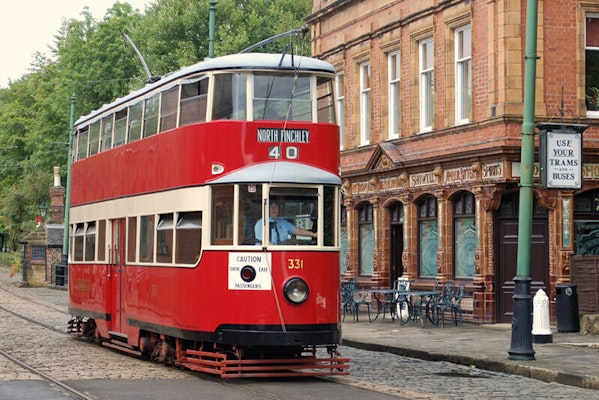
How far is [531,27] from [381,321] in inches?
506

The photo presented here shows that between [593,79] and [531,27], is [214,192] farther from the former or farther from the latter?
[593,79]

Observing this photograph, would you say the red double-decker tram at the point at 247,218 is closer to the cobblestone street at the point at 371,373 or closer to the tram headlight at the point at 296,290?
the tram headlight at the point at 296,290

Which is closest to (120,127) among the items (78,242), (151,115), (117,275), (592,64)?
(151,115)

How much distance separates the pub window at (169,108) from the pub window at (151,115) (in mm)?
304

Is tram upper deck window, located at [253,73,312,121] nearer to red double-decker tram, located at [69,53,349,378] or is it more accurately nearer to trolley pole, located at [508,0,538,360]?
red double-decker tram, located at [69,53,349,378]

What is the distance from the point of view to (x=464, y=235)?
3122cm

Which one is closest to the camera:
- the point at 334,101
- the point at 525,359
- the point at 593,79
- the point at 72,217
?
the point at 334,101

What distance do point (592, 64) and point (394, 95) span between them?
285 inches

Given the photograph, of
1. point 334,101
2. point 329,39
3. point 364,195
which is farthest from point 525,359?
point 329,39

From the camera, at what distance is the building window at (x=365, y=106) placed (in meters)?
37.3

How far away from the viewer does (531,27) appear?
2050 cm

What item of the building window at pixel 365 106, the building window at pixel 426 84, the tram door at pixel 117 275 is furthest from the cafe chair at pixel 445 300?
the tram door at pixel 117 275

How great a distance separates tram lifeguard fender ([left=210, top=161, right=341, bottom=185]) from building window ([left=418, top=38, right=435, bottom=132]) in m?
15.9

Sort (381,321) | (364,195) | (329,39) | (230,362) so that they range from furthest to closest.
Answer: (329,39), (364,195), (381,321), (230,362)
